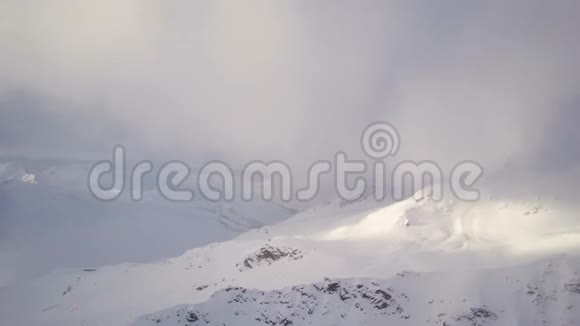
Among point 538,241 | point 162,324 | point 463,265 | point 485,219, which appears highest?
point 485,219

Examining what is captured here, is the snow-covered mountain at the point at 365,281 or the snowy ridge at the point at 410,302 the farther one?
the snow-covered mountain at the point at 365,281

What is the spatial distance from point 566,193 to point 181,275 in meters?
104

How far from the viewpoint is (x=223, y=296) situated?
81625 millimetres

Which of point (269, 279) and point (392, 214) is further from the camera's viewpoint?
point (392, 214)

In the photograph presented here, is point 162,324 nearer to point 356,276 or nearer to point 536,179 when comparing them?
point 356,276

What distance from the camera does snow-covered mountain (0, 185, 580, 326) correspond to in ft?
248

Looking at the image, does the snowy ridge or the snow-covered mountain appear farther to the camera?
the snow-covered mountain

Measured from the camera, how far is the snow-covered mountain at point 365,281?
75688 mm

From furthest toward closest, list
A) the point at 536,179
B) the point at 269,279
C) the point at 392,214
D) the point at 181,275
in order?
1. the point at 392,214
2. the point at 536,179
3. the point at 181,275
4. the point at 269,279

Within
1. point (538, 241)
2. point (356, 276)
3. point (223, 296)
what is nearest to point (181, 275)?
point (223, 296)

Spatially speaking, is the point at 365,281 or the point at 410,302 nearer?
the point at 410,302

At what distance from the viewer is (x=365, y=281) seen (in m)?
82.9

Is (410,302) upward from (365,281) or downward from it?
downward

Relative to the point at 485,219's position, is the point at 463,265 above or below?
below
